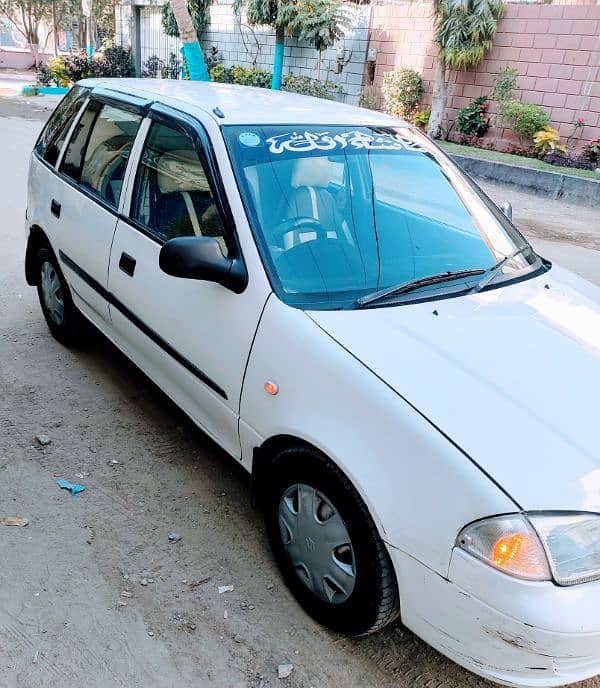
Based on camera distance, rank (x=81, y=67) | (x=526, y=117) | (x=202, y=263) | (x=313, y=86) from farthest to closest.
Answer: (x=81, y=67), (x=313, y=86), (x=526, y=117), (x=202, y=263)

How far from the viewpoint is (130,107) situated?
3346mm

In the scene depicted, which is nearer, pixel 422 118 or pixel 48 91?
pixel 422 118

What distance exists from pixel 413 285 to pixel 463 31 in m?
13.6

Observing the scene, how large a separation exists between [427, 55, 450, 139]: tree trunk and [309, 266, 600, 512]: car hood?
13.6 meters

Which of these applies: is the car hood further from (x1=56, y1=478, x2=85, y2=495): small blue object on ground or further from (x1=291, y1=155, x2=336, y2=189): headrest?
(x1=56, y1=478, x2=85, y2=495): small blue object on ground

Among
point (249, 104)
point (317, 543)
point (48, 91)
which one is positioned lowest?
point (48, 91)

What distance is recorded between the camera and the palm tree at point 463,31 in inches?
538

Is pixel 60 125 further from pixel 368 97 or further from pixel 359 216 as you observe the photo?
pixel 368 97

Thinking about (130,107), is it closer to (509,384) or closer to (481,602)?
(509,384)

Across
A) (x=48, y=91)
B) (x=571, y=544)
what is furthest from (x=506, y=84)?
(x=48, y=91)

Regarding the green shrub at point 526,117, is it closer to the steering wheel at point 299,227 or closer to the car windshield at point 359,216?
the car windshield at point 359,216

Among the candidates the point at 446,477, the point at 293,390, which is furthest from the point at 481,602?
the point at 293,390

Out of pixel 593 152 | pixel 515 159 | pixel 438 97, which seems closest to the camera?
pixel 593 152

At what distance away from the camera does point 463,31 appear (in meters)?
13.9
